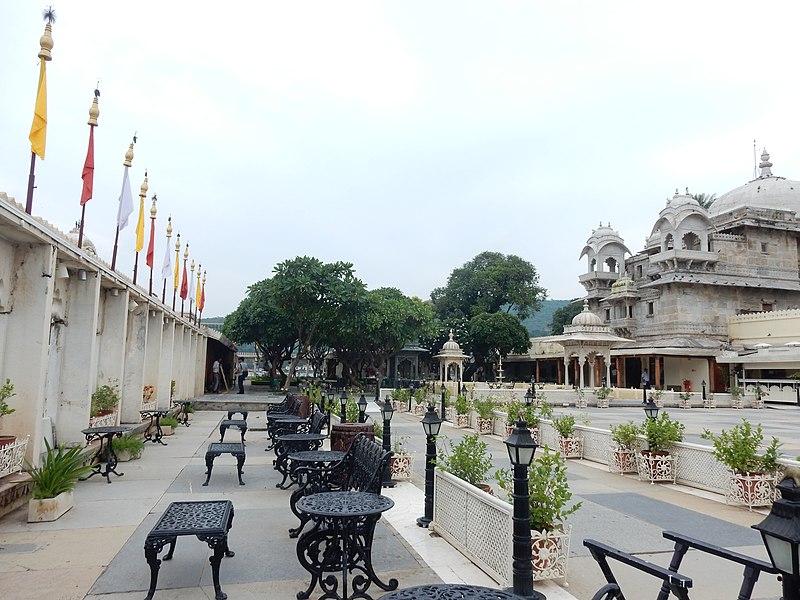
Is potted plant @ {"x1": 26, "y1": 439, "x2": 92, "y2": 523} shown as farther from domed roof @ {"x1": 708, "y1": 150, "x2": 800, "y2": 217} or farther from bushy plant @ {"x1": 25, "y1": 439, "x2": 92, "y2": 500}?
domed roof @ {"x1": 708, "y1": 150, "x2": 800, "y2": 217}

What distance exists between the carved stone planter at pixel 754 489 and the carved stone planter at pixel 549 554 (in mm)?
4342

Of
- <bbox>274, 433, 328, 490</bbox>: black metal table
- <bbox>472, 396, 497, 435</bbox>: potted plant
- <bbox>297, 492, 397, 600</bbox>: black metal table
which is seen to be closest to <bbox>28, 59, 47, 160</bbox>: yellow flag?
<bbox>274, 433, 328, 490</bbox>: black metal table

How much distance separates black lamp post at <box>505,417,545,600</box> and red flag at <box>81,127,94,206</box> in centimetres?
1023

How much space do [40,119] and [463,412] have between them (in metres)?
13.1

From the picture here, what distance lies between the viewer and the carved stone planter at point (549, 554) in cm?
447

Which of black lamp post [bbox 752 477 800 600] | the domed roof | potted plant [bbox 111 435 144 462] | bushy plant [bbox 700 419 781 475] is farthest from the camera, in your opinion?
the domed roof

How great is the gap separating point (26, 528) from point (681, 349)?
39258 mm

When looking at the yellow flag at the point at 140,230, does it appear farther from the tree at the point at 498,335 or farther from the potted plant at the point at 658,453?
the tree at the point at 498,335

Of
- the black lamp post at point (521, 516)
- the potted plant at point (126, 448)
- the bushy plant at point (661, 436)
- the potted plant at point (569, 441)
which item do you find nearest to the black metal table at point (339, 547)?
the black lamp post at point (521, 516)

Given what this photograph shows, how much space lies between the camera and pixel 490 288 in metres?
56.5

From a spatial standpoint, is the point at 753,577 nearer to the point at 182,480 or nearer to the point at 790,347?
the point at 182,480

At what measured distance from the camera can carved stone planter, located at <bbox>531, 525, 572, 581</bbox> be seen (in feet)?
14.7

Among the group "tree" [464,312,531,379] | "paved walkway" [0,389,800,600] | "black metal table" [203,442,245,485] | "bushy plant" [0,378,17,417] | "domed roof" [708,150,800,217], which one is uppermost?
"domed roof" [708,150,800,217]

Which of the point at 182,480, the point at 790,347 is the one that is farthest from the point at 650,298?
the point at 182,480
